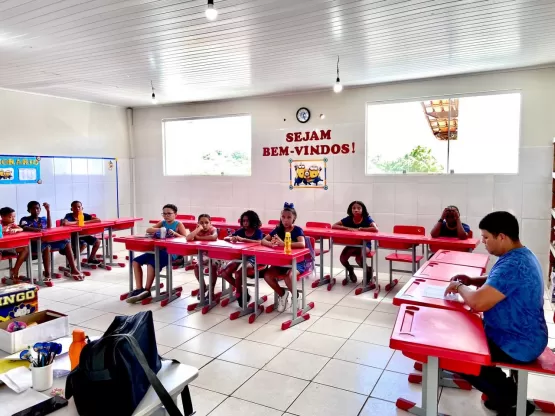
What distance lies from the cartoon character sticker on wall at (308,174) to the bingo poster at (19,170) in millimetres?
4286

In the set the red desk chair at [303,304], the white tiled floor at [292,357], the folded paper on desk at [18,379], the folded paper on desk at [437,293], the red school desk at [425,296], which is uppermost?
the folded paper on desk at [437,293]

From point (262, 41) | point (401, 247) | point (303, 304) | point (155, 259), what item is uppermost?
point (262, 41)

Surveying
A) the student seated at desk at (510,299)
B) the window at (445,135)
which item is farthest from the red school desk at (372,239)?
the student seated at desk at (510,299)

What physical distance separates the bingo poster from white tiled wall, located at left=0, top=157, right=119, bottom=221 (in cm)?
8

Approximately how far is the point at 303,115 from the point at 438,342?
5506mm

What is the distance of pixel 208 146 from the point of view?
8.27 m

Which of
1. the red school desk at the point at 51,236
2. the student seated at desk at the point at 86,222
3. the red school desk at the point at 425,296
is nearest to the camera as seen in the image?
the red school desk at the point at 425,296

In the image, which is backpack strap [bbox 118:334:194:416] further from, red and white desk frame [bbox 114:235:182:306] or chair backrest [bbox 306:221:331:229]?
chair backrest [bbox 306:221:331:229]

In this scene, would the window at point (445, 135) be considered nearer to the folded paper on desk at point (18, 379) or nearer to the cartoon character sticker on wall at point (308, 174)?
the cartoon character sticker on wall at point (308, 174)

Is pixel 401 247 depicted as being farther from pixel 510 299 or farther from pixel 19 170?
pixel 19 170

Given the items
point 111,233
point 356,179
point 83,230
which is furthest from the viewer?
point 111,233

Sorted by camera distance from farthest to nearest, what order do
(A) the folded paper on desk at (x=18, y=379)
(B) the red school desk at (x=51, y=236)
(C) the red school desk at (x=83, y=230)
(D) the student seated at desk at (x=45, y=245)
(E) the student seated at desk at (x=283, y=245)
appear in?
(C) the red school desk at (x=83, y=230)
(D) the student seated at desk at (x=45, y=245)
(B) the red school desk at (x=51, y=236)
(E) the student seated at desk at (x=283, y=245)
(A) the folded paper on desk at (x=18, y=379)

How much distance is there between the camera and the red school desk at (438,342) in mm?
1947

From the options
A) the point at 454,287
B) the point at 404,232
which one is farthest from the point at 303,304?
the point at 454,287
